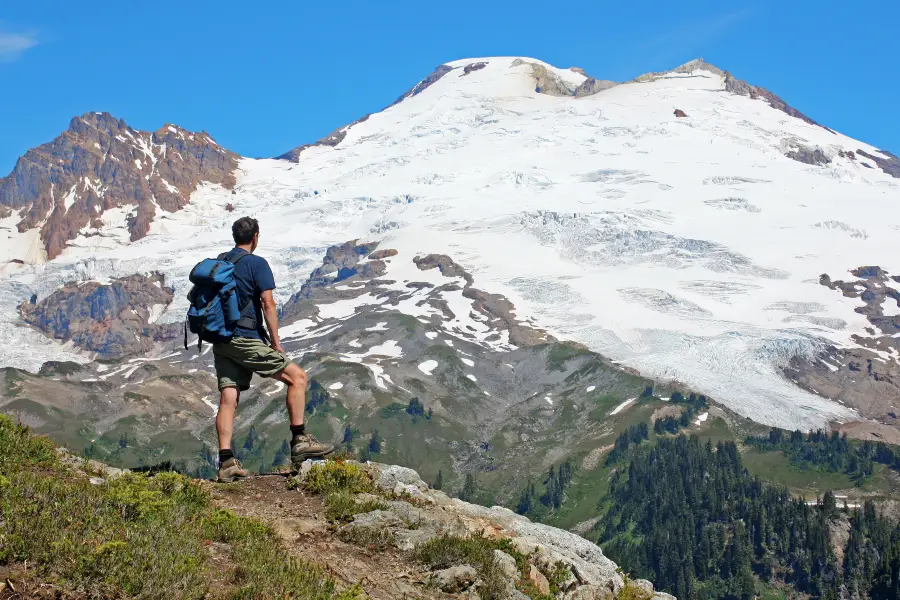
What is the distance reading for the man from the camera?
17.2 meters

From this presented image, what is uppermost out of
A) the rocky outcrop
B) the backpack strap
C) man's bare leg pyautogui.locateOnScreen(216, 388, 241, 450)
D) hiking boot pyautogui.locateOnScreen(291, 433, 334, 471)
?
the backpack strap

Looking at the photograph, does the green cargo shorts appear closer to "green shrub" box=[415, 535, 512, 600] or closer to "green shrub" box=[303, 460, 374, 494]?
"green shrub" box=[303, 460, 374, 494]

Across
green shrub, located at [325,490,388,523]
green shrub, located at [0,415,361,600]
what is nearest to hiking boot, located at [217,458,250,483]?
green shrub, located at [325,490,388,523]

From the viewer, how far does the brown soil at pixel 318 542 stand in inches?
550

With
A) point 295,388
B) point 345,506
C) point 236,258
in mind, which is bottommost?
point 345,506

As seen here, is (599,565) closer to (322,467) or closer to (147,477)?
(322,467)

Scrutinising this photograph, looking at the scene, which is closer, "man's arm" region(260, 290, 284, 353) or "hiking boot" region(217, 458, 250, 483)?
"man's arm" region(260, 290, 284, 353)

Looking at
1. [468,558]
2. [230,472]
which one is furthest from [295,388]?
[468,558]

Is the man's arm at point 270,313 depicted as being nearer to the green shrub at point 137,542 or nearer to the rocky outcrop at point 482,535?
the rocky outcrop at point 482,535

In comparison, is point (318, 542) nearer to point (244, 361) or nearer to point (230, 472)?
point (230, 472)

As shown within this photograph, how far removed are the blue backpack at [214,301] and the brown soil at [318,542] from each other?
285 centimetres

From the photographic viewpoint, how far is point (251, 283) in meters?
17.2

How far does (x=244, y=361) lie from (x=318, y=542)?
3.82 m

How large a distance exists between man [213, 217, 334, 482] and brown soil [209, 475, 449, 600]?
763mm
